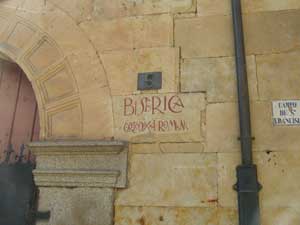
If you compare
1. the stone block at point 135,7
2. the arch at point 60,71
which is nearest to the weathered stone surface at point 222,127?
the arch at point 60,71

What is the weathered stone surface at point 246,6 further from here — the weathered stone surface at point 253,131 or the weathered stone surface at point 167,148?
the weathered stone surface at point 167,148

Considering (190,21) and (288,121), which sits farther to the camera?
(190,21)

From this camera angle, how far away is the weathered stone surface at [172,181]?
2.67m

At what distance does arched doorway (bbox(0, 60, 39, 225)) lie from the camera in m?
3.19

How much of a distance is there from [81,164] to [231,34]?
1559mm

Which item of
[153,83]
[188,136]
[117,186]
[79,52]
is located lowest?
[117,186]

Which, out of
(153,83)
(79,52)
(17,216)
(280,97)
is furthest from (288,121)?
(17,216)

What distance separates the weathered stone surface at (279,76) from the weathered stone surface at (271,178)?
0.45m

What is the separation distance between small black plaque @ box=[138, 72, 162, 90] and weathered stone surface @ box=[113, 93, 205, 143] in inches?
2.9

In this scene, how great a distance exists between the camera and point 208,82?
2.89 meters

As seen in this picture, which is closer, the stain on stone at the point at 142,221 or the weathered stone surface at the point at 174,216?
the weathered stone surface at the point at 174,216

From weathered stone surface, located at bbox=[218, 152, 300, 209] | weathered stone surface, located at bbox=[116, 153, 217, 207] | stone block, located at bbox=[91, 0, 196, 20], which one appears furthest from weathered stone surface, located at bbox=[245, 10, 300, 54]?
weathered stone surface, located at bbox=[116, 153, 217, 207]

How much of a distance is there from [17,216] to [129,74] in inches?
60.4

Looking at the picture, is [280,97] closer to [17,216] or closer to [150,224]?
[150,224]
